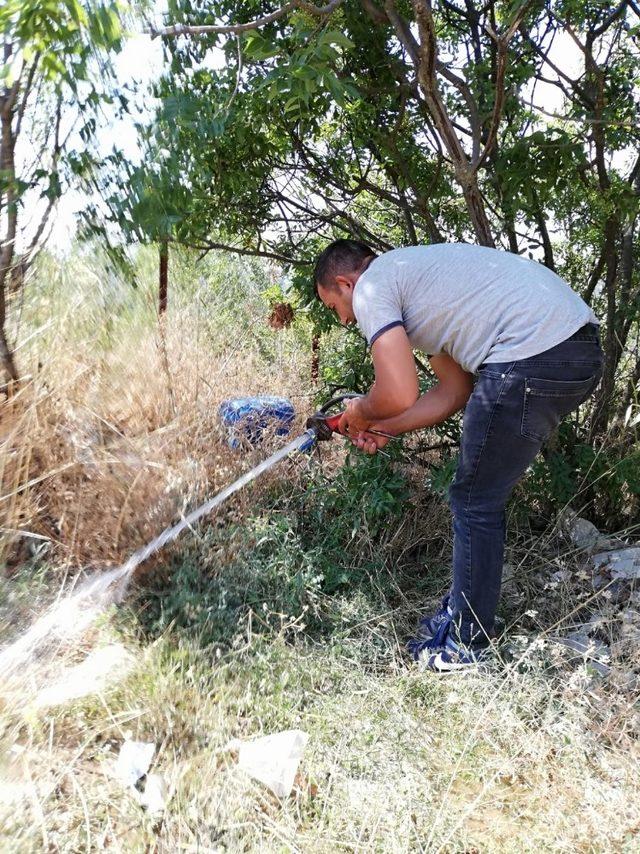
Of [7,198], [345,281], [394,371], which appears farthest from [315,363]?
[7,198]

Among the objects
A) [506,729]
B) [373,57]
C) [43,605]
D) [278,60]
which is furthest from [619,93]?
[43,605]

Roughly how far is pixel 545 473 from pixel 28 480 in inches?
95.8

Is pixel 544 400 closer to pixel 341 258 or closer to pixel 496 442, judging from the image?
pixel 496 442

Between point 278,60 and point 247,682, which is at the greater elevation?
point 278,60

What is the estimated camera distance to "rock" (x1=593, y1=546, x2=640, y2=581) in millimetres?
3402

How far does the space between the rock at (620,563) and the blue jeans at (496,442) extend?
898 millimetres

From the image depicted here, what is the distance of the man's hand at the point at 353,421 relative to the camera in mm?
2928

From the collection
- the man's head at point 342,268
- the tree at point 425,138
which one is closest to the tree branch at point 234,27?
the tree at point 425,138

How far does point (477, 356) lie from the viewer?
2.75 m

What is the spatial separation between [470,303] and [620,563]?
5.26 ft

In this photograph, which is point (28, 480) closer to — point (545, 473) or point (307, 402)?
point (307, 402)

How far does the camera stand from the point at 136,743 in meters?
2.27

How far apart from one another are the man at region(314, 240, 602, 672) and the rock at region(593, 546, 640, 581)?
891 mm

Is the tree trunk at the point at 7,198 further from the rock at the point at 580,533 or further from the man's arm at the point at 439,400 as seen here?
the rock at the point at 580,533
